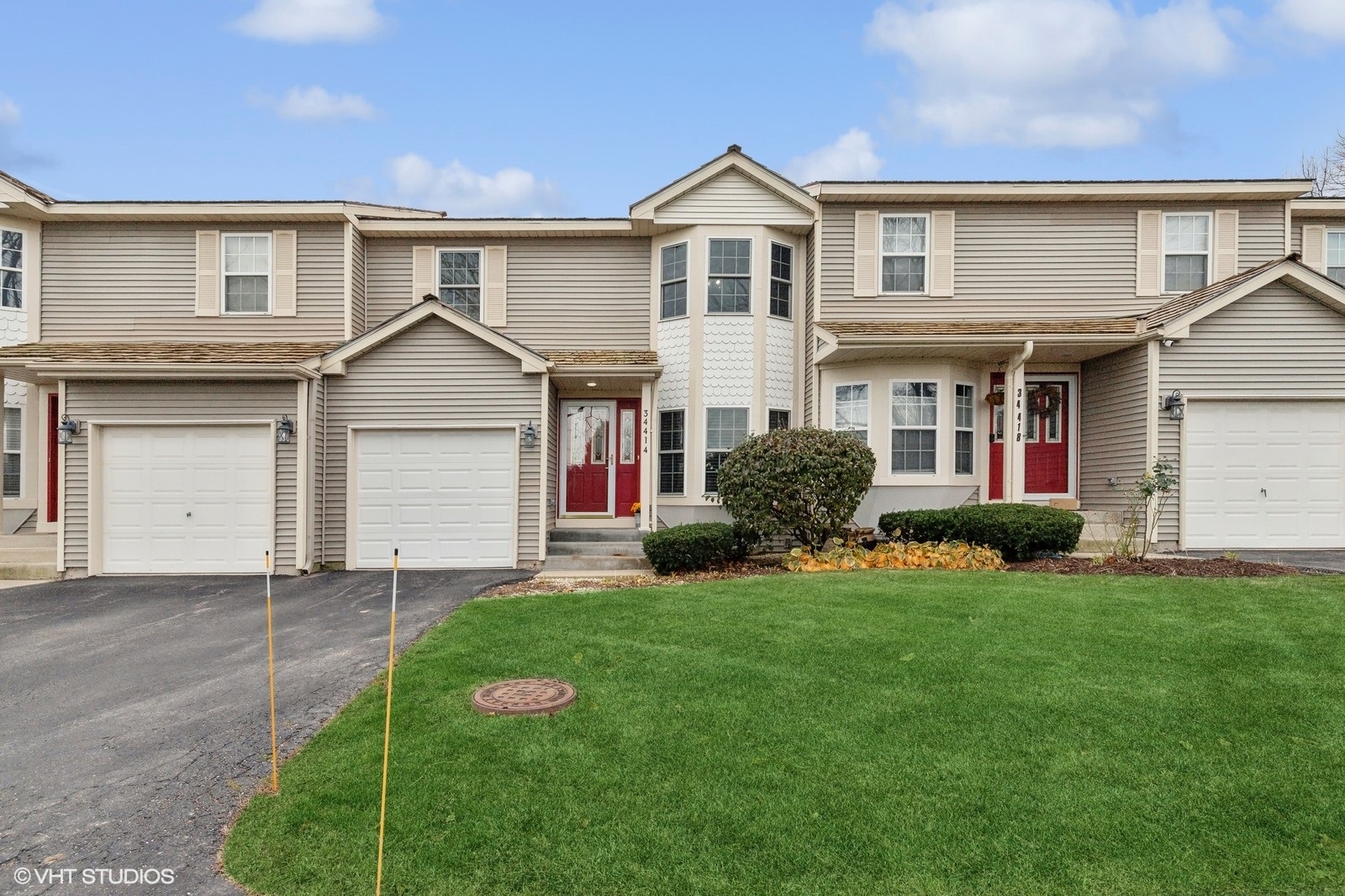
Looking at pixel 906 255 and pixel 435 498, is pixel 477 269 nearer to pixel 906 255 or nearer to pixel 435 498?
pixel 435 498

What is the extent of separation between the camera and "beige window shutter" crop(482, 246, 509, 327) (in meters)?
13.2

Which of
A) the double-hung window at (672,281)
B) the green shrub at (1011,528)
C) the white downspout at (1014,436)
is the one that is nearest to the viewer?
the green shrub at (1011,528)

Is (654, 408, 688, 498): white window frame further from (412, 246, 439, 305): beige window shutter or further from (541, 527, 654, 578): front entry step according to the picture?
(412, 246, 439, 305): beige window shutter

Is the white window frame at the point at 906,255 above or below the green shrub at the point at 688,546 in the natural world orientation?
above

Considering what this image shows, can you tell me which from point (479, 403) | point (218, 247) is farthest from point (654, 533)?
point (218, 247)

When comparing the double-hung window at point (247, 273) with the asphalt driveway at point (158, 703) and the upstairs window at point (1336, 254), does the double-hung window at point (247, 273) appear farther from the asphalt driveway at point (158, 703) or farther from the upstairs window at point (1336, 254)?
the upstairs window at point (1336, 254)

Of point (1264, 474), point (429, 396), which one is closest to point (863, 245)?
point (1264, 474)

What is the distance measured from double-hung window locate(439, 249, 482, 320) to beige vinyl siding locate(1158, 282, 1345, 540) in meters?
12.5

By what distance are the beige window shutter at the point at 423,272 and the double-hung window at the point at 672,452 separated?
5.22 m

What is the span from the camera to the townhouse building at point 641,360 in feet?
35.4

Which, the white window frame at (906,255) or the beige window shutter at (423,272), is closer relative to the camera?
the white window frame at (906,255)

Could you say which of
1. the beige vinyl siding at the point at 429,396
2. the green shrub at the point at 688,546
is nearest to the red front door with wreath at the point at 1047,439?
the green shrub at the point at 688,546

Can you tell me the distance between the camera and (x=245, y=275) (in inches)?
503

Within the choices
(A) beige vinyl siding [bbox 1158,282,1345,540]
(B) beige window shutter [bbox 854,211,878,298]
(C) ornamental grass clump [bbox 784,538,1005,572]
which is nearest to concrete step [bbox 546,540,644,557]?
(C) ornamental grass clump [bbox 784,538,1005,572]
